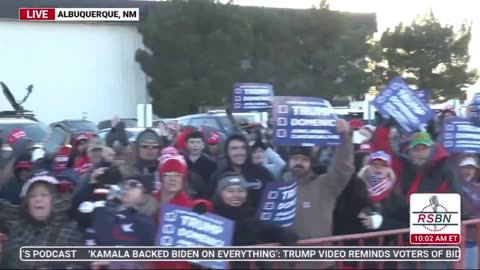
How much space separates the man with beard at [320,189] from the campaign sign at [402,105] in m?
2.02

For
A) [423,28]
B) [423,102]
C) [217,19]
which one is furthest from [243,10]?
[423,102]

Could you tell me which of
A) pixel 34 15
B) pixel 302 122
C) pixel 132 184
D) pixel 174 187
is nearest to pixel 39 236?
pixel 132 184

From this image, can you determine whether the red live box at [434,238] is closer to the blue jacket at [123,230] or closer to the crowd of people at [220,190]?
the crowd of people at [220,190]

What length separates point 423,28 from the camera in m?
48.3

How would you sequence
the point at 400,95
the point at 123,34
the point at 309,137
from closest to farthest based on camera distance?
the point at 309,137 < the point at 400,95 < the point at 123,34

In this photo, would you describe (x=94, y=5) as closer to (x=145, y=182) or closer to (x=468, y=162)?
(x=468, y=162)

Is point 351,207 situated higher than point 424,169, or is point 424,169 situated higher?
point 424,169

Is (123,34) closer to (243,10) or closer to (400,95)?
A: (243,10)

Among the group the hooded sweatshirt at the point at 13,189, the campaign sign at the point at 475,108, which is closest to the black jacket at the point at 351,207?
the hooded sweatshirt at the point at 13,189

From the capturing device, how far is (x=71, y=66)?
143 ft

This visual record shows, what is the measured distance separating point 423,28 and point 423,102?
1566 inches

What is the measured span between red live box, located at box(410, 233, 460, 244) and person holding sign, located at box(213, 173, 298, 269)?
2.80ft

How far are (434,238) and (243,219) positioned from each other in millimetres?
1342

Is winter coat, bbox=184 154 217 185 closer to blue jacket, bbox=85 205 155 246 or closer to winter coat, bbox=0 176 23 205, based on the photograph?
winter coat, bbox=0 176 23 205
